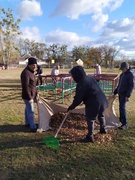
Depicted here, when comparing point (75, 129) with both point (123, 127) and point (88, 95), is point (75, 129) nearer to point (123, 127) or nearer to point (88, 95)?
point (123, 127)

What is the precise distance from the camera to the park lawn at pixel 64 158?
3.31 metres

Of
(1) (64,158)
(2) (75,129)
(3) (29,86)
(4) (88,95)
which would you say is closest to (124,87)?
(4) (88,95)

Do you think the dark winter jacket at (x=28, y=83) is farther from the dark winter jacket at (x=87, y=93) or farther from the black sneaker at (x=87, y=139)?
the black sneaker at (x=87, y=139)

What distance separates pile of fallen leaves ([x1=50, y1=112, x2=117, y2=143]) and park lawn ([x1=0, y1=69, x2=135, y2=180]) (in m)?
0.12

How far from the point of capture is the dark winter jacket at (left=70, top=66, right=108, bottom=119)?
13.3 feet

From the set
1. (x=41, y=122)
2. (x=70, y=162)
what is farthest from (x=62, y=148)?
(x=41, y=122)

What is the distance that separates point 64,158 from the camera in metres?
3.82

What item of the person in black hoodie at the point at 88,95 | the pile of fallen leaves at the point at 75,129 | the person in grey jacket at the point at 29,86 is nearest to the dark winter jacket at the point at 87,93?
A: the person in black hoodie at the point at 88,95

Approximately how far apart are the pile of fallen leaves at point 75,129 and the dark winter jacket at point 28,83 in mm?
1007

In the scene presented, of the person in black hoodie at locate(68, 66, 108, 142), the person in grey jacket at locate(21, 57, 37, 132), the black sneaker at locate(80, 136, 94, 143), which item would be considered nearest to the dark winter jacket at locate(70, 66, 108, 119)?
the person in black hoodie at locate(68, 66, 108, 142)

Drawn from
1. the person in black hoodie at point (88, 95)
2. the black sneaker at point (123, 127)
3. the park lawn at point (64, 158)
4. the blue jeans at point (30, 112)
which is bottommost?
the park lawn at point (64, 158)

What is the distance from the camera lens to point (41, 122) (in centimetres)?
522

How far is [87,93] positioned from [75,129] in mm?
1468

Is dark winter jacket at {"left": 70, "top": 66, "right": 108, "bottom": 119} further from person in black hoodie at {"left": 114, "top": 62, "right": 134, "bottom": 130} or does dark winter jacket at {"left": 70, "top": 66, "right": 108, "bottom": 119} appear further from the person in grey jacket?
the person in grey jacket
